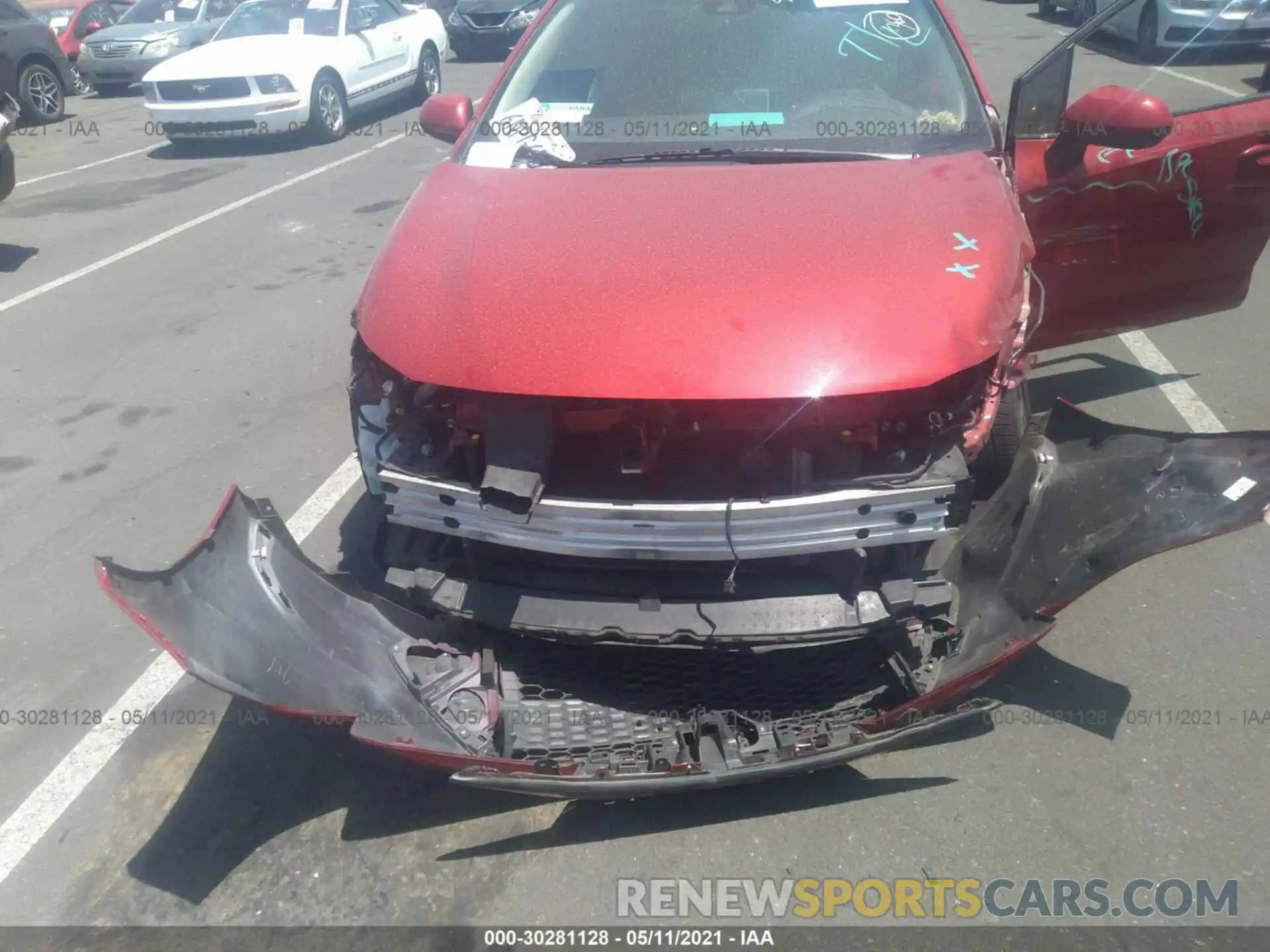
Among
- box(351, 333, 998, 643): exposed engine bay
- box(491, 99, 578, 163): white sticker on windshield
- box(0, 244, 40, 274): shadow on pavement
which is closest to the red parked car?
box(0, 244, 40, 274): shadow on pavement

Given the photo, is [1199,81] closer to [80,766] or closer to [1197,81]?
[1197,81]

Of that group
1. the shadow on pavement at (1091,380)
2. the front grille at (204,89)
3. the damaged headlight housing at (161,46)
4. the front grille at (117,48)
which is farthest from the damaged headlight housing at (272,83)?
the shadow on pavement at (1091,380)

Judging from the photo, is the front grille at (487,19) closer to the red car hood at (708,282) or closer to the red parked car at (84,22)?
the red parked car at (84,22)

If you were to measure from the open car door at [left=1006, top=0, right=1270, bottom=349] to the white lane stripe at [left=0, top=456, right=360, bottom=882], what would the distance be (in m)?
3.56

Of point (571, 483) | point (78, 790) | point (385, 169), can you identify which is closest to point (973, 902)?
point (571, 483)

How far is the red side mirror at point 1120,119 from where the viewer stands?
3.17 meters

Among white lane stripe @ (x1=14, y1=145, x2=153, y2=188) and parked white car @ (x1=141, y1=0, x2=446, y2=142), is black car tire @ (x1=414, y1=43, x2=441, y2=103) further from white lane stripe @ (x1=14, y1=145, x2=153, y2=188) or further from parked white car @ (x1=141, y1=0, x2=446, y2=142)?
white lane stripe @ (x1=14, y1=145, x2=153, y2=188)

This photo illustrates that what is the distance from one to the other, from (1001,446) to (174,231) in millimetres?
7397

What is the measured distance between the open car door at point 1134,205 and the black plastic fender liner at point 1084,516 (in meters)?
0.93

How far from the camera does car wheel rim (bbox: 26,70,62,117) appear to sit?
42.9 ft

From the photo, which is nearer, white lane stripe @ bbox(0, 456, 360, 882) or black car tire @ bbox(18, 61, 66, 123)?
white lane stripe @ bbox(0, 456, 360, 882)

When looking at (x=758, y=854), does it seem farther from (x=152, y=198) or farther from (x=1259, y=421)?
(x=152, y=198)

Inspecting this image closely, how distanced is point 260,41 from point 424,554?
1085cm

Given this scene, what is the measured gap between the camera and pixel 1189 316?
13.0 feet
